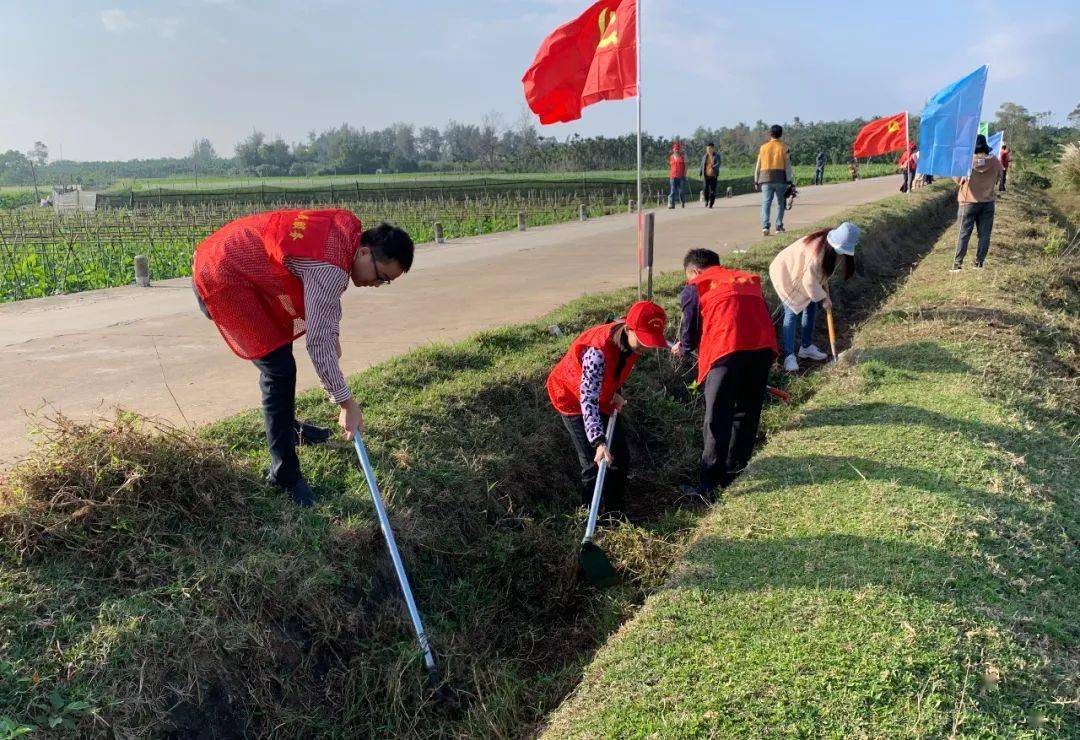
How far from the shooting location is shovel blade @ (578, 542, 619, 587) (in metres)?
4.33

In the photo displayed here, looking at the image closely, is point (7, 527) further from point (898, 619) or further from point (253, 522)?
point (898, 619)

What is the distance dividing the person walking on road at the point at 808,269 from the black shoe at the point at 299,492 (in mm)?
4792

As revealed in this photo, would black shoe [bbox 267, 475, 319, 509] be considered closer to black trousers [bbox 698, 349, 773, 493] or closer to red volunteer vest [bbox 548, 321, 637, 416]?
red volunteer vest [bbox 548, 321, 637, 416]

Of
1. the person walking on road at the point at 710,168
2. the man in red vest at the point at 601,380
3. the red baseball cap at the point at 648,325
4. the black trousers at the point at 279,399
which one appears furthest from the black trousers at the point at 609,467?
the person walking on road at the point at 710,168

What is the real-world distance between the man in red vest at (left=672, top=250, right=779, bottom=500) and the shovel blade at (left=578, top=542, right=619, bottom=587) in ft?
3.97

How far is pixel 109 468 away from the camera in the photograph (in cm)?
354

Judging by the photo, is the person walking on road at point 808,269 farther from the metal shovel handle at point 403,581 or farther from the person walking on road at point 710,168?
the person walking on road at point 710,168

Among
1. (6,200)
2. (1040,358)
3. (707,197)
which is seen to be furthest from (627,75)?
(6,200)

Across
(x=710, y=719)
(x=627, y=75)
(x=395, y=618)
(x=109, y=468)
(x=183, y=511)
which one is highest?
(x=627, y=75)

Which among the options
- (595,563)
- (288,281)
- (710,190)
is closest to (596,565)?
(595,563)

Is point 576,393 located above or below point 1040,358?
above

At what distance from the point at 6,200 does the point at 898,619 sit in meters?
68.1

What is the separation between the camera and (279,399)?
385 centimetres

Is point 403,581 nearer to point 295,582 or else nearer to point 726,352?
point 295,582
